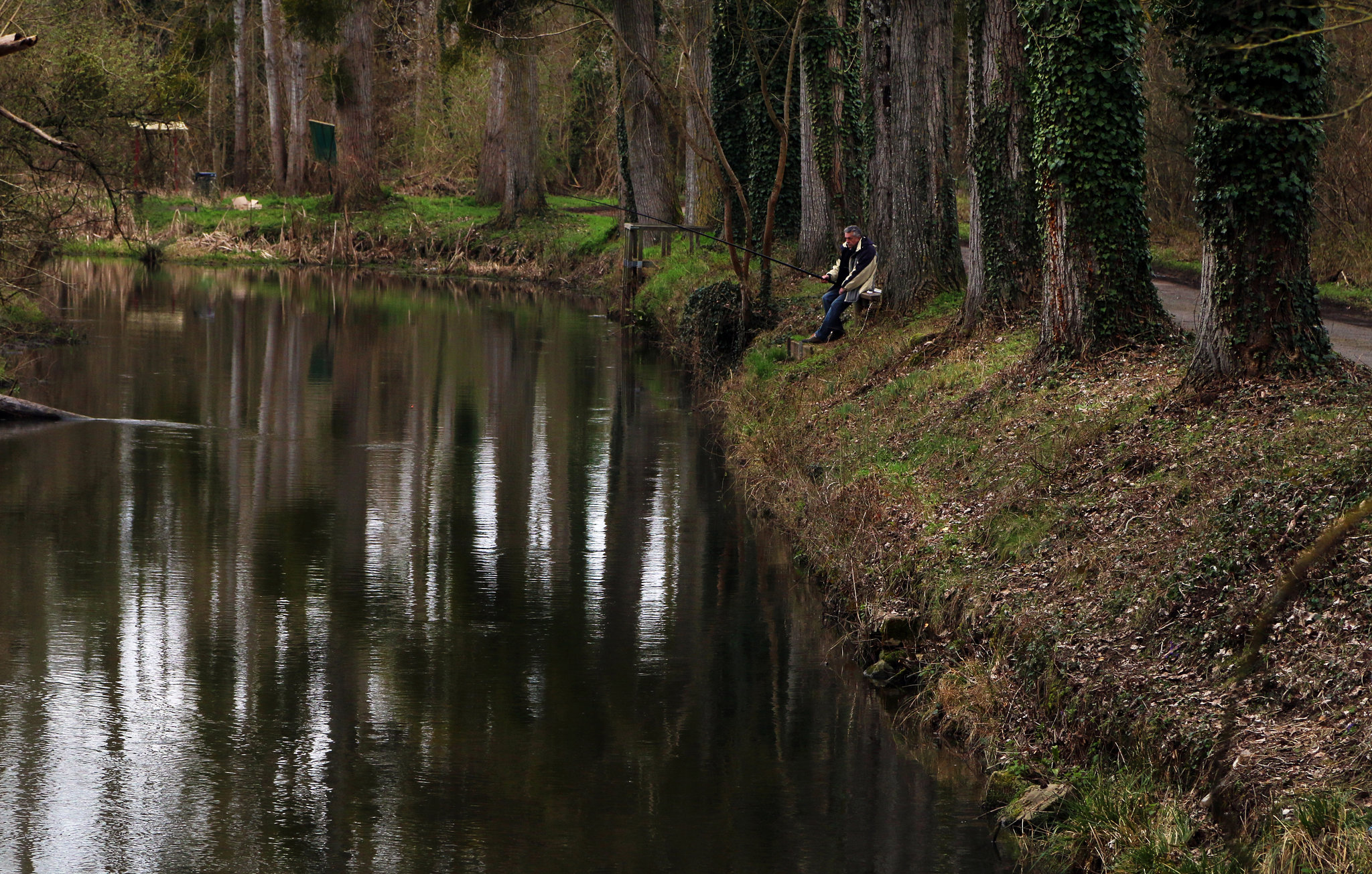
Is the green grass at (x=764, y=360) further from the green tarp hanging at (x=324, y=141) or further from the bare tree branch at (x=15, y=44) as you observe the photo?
the green tarp hanging at (x=324, y=141)

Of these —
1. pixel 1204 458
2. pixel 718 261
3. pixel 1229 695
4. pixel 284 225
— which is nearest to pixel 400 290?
pixel 284 225

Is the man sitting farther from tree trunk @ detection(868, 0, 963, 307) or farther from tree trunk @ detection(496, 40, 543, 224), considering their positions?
tree trunk @ detection(496, 40, 543, 224)

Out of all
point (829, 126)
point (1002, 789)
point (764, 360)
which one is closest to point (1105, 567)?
point (1002, 789)

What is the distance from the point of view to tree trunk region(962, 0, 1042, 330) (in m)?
16.2

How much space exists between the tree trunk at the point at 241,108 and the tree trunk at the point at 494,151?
959 cm

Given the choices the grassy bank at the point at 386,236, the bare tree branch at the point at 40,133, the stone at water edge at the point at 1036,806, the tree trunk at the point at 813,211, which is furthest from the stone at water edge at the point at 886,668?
the grassy bank at the point at 386,236

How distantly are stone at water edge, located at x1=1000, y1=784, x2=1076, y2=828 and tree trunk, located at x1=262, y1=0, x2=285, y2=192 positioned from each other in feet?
157

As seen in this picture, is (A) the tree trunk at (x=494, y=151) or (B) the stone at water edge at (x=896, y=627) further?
(A) the tree trunk at (x=494, y=151)

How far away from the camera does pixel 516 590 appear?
1207 cm

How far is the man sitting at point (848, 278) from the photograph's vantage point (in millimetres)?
19250

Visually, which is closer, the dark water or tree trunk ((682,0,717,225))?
the dark water

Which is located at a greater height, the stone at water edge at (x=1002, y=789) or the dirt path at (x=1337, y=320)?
the dirt path at (x=1337, y=320)

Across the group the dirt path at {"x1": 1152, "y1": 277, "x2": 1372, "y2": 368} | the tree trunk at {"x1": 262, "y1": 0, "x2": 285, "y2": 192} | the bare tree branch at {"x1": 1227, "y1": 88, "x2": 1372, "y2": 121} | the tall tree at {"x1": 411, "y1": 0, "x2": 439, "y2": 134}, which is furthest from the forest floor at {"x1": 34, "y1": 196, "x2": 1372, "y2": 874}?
the tall tree at {"x1": 411, "y1": 0, "x2": 439, "y2": 134}

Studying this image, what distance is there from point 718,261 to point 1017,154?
13349 mm
